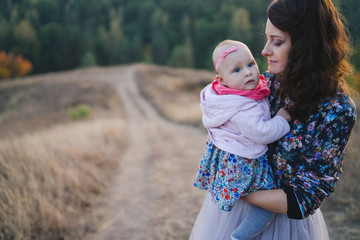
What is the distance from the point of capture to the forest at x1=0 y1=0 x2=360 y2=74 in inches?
1679

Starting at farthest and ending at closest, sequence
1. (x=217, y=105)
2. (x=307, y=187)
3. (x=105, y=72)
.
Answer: (x=105, y=72) < (x=217, y=105) < (x=307, y=187)

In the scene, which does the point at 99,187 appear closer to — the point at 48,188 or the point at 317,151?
the point at 48,188

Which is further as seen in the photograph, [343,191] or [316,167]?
[343,191]

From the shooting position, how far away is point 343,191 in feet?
11.1

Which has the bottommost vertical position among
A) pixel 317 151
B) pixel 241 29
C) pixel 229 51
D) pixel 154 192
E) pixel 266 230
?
pixel 241 29

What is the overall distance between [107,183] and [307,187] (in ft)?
13.0

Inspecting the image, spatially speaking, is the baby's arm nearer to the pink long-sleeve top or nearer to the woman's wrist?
the pink long-sleeve top

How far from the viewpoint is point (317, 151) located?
1.27m

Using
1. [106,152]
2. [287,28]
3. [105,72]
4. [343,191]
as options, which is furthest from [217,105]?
[105,72]

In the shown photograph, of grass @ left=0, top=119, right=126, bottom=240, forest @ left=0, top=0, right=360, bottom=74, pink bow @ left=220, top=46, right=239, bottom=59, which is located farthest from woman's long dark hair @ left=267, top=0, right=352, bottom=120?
forest @ left=0, top=0, right=360, bottom=74

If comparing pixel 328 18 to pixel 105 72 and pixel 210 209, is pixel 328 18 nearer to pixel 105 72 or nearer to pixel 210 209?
pixel 210 209

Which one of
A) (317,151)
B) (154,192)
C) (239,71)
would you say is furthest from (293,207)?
(154,192)

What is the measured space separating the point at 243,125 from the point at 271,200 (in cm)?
40

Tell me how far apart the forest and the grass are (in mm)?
35494
